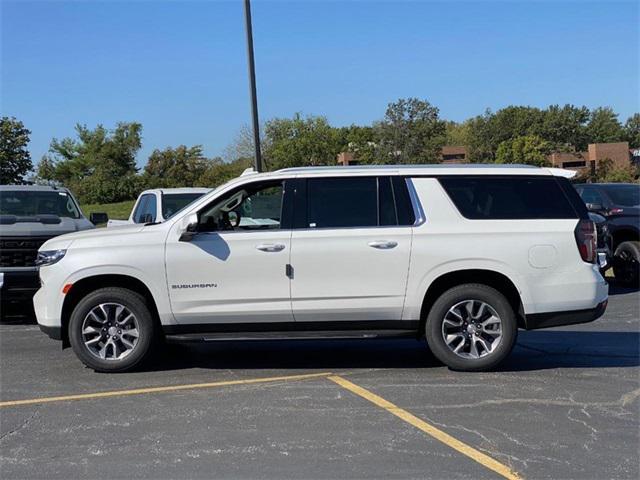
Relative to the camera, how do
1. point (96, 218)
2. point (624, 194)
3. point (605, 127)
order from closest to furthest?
point (96, 218), point (624, 194), point (605, 127)

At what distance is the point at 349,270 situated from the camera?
6.29 meters

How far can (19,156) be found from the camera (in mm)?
36344

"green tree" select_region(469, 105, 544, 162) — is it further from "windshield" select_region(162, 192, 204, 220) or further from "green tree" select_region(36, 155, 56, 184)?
"windshield" select_region(162, 192, 204, 220)

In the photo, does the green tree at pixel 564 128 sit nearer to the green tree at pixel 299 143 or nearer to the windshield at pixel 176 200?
the green tree at pixel 299 143

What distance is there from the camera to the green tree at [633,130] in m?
97.1

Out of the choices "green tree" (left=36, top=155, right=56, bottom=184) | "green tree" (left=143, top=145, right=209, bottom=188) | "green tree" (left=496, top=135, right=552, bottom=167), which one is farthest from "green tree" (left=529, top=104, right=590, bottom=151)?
"green tree" (left=36, top=155, right=56, bottom=184)

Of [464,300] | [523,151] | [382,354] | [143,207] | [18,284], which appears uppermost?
[523,151]

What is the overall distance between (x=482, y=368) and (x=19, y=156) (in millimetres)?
35073

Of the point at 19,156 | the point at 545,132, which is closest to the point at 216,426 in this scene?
the point at 19,156

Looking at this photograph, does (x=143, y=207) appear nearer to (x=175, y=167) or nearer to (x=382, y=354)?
(x=382, y=354)

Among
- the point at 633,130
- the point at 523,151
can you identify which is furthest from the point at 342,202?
the point at 633,130

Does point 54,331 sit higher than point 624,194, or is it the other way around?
point 624,194

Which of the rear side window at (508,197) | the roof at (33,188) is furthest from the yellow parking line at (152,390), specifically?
the roof at (33,188)

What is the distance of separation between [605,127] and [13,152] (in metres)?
82.4
